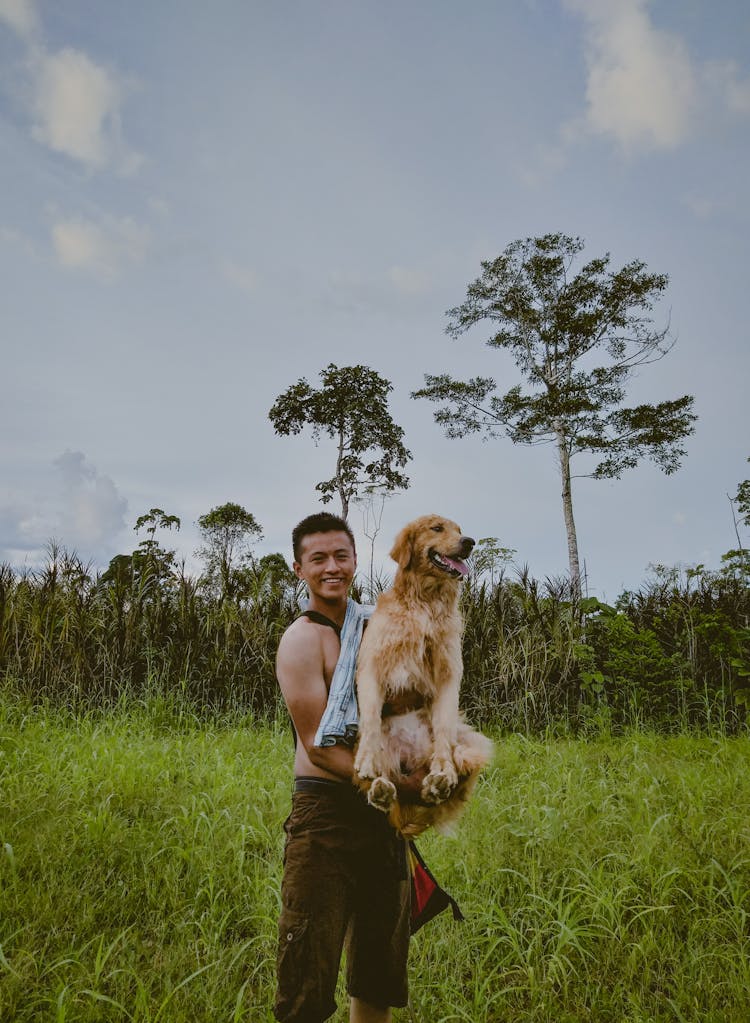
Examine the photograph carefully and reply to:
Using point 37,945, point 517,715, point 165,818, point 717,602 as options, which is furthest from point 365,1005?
point 717,602

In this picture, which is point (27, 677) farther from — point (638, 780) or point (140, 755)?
point (638, 780)

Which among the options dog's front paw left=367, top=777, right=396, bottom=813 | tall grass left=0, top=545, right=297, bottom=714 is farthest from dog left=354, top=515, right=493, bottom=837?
tall grass left=0, top=545, right=297, bottom=714

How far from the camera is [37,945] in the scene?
4.09m

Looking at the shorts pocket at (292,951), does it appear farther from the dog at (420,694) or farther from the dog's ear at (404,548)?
the dog's ear at (404,548)

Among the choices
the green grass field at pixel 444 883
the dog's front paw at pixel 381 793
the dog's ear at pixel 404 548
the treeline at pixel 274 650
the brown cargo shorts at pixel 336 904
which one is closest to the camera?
the dog's front paw at pixel 381 793

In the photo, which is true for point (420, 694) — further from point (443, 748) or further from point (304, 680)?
point (304, 680)

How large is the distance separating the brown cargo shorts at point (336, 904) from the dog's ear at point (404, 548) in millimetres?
848

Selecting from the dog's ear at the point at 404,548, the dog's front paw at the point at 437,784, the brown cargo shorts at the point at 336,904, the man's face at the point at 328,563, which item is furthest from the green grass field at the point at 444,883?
the dog's ear at the point at 404,548

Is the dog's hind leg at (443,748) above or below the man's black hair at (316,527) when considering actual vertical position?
below

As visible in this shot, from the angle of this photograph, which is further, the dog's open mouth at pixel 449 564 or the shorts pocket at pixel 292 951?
the shorts pocket at pixel 292 951

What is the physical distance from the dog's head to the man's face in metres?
0.20

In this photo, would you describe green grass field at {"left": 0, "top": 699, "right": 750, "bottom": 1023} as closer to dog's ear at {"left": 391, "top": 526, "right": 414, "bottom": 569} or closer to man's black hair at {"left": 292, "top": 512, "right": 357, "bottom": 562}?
man's black hair at {"left": 292, "top": 512, "right": 357, "bottom": 562}

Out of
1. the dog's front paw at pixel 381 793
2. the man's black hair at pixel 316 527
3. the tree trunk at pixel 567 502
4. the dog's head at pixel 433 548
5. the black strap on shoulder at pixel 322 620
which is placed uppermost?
the tree trunk at pixel 567 502

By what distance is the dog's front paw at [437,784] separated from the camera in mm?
1552
